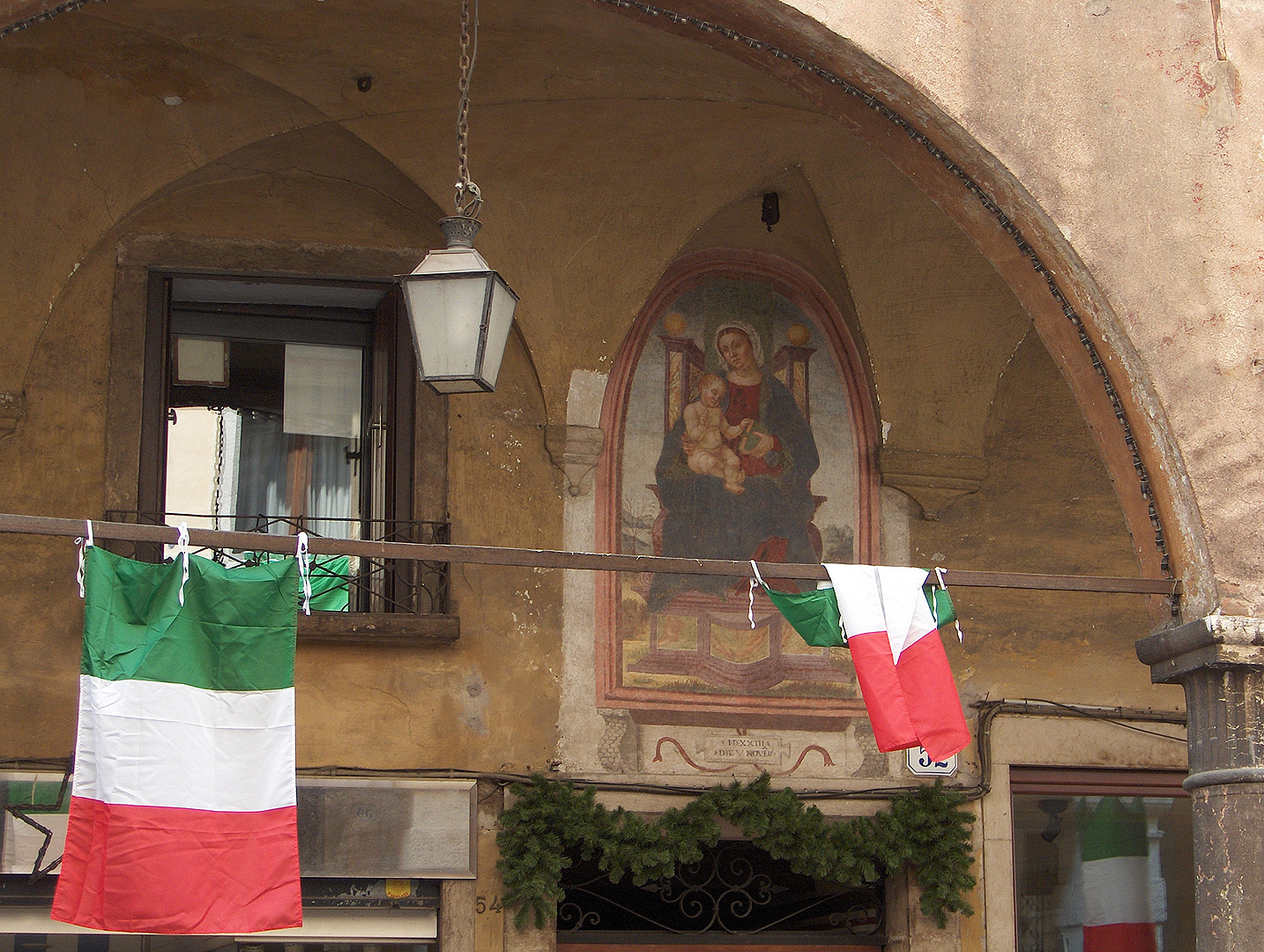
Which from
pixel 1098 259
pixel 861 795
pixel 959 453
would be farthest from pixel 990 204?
pixel 861 795

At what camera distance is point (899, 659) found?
18.6 ft

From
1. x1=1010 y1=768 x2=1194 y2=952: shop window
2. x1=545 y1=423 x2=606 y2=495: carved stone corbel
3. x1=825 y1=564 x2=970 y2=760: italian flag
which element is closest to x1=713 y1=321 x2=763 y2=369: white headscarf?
x1=545 y1=423 x2=606 y2=495: carved stone corbel

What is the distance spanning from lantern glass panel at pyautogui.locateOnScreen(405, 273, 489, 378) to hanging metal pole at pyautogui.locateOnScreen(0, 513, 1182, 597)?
24.3 inches

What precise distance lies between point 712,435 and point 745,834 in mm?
1987

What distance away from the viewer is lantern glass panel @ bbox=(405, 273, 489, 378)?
5.49 metres

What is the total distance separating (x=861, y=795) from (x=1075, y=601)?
153cm

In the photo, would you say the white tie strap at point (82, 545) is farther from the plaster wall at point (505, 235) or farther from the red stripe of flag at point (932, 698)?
the red stripe of flag at point (932, 698)

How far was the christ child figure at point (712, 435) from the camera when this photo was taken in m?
8.09

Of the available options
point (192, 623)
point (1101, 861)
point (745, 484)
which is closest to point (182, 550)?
point (192, 623)

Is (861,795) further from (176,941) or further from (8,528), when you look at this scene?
(8,528)

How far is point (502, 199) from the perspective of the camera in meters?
7.55

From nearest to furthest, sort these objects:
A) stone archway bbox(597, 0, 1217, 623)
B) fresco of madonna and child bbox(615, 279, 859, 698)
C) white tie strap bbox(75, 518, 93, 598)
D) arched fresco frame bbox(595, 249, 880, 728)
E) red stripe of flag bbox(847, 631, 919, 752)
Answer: white tie strap bbox(75, 518, 93, 598), red stripe of flag bbox(847, 631, 919, 752), stone archway bbox(597, 0, 1217, 623), arched fresco frame bbox(595, 249, 880, 728), fresco of madonna and child bbox(615, 279, 859, 698)

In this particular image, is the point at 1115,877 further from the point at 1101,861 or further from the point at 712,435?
the point at 712,435

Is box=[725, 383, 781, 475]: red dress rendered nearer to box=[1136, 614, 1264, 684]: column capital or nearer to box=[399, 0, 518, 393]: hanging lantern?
box=[399, 0, 518, 393]: hanging lantern
